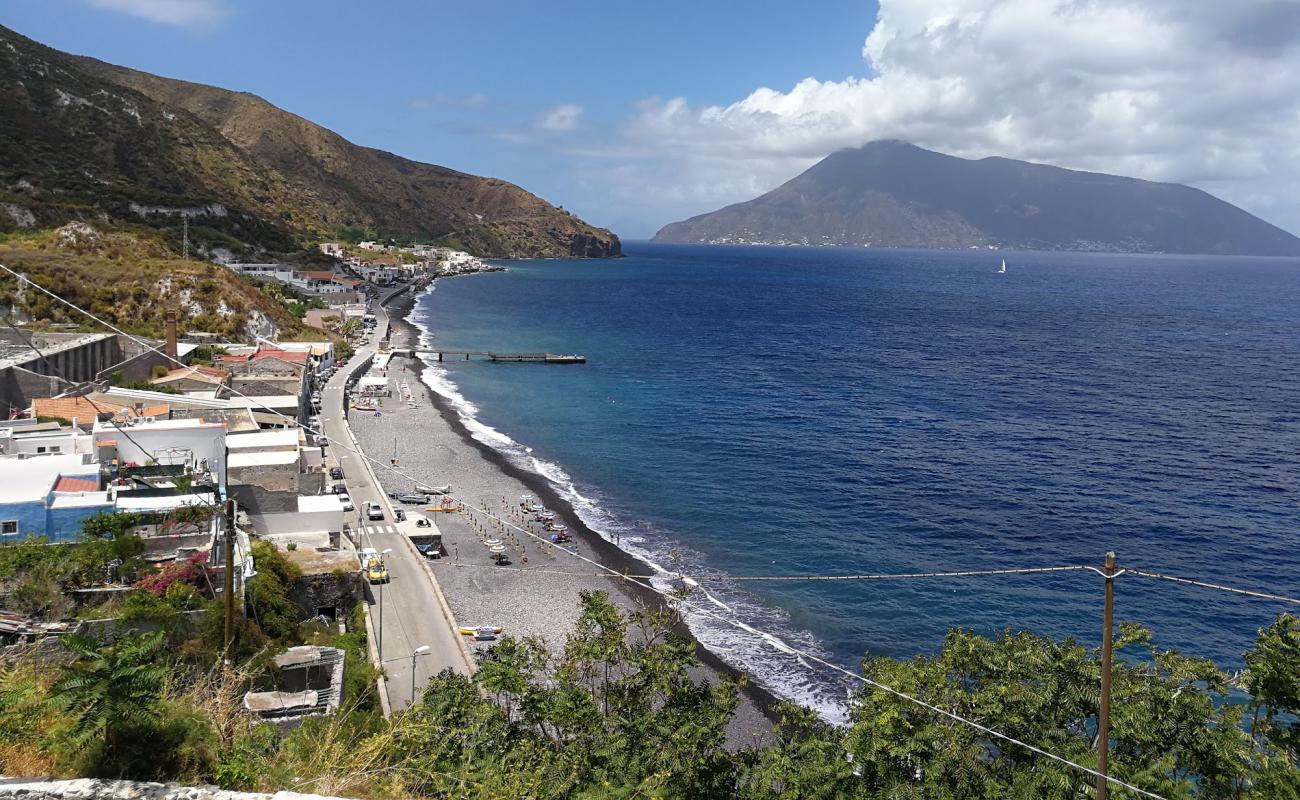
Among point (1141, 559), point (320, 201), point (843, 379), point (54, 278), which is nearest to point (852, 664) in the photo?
point (1141, 559)

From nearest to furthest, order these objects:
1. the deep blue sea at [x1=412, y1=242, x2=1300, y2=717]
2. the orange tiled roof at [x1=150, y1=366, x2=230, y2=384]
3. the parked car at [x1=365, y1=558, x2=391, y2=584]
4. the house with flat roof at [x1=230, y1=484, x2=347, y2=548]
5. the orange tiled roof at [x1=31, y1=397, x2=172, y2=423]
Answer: the house with flat roof at [x1=230, y1=484, x2=347, y2=548] → the parked car at [x1=365, y1=558, x2=391, y2=584] → the deep blue sea at [x1=412, y1=242, x2=1300, y2=717] → the orange tiled roof at [x1=31, y1=397, x2=172, y2=423] → the orange tiled roof at [x1=150, y1=366, x2=230, y2=384]

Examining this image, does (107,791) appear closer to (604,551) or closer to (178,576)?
(178,576)

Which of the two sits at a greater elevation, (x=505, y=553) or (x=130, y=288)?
(x=130, y=288)

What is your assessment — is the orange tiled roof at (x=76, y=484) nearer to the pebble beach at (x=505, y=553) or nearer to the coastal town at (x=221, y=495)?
the coastal town at (x=221, y=495)

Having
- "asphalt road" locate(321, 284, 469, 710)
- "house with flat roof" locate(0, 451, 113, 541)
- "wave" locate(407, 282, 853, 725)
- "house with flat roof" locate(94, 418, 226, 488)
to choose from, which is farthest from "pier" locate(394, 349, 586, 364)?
"house with flat roof" locate(0, 451, 113, 541)

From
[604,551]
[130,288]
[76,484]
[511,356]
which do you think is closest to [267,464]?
[76,484]

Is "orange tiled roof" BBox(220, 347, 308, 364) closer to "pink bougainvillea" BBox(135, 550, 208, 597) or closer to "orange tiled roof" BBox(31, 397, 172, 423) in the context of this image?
"orange tiled roof" BBox(31, 397, 172, 423)

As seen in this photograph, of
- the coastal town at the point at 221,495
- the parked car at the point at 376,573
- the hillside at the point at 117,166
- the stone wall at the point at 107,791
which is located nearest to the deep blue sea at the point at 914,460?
the coastal town at the point at 221,495
